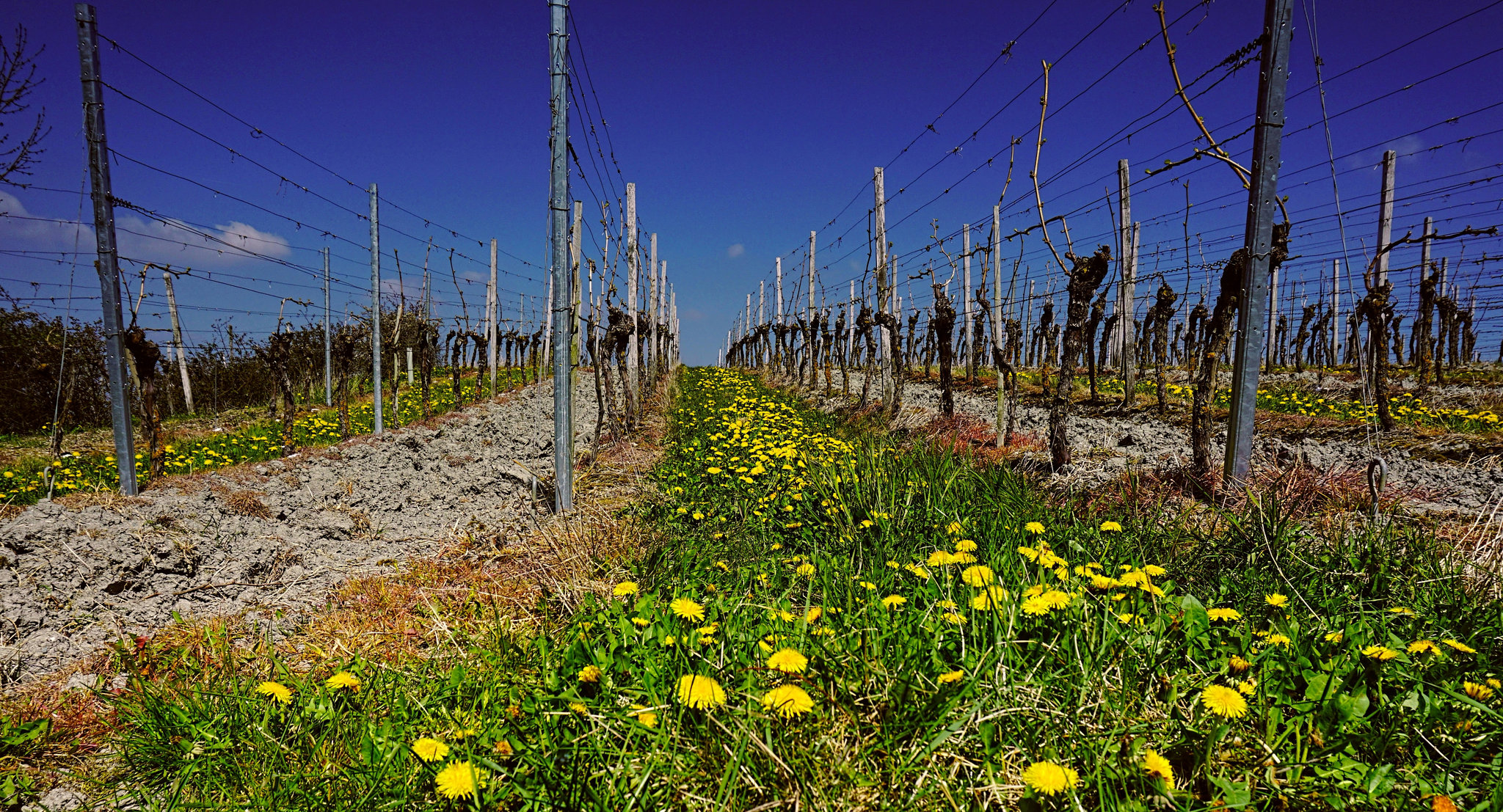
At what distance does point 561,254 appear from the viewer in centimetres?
514

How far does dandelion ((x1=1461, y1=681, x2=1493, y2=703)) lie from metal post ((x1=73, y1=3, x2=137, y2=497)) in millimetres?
8517

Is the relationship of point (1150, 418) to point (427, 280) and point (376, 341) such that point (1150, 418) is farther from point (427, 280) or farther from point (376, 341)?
point (427, 280)

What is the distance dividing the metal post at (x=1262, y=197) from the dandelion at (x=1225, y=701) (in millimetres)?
3383

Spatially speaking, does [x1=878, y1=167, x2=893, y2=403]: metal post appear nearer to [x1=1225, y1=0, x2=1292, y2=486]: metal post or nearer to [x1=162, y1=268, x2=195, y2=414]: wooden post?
[x1=1225, y1=0, x2=1292, y2=486]: metal post

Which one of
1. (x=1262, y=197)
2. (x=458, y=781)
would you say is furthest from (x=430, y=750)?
(x=1262, y=197)

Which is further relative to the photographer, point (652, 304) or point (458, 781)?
point (652, 304)

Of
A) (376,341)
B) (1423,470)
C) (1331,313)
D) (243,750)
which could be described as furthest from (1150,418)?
(1331,313)

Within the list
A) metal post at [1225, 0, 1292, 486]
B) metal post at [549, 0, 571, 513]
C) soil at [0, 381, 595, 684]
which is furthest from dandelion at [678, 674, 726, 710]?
metal post at [1225, 0, 1292, 486]

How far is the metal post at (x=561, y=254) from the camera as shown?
16.8 feet

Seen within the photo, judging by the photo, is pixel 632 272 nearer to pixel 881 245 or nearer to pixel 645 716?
pixel 881 245

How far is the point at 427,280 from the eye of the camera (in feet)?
49.7

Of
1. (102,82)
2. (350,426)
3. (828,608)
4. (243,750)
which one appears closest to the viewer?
(243,750)

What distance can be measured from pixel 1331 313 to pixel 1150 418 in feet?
71.1

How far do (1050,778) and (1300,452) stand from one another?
6696 mm
